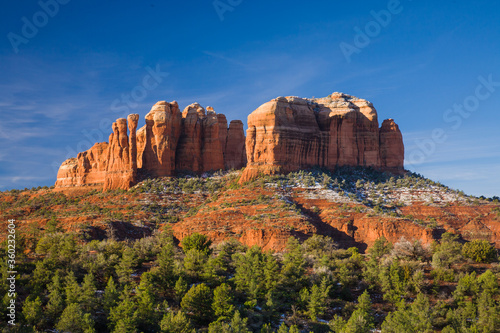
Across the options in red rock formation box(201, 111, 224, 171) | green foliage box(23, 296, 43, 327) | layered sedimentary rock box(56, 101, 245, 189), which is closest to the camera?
green foliage box(23, 296, 43, 327)

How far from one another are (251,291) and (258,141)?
4379cm

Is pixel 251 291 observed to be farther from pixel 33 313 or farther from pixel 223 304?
pixel 33 313

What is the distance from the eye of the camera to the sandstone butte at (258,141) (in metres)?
84.8

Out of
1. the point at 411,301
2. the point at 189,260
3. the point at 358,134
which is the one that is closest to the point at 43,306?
the point at 189,260

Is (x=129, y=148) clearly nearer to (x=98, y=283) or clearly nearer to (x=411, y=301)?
(x=98, y=283)

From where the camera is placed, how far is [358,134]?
297ft

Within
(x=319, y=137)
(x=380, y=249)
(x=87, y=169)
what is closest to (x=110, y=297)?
(x=380, y=249)

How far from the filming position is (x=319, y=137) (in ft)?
289

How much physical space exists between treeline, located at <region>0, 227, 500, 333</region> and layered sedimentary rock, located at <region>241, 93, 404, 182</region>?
31740mm

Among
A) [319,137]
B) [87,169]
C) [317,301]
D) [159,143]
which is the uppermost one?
[319,137]

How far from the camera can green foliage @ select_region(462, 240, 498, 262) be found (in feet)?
177

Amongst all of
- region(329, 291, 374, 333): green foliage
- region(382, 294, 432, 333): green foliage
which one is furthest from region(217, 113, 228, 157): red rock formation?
region(382, 294, 432, 333): green foliage

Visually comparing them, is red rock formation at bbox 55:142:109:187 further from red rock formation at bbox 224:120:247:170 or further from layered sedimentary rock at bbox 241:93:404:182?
layered sedimentary rock at bbox 241:93:404:182

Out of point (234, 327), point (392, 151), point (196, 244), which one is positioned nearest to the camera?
point (234, 327)
